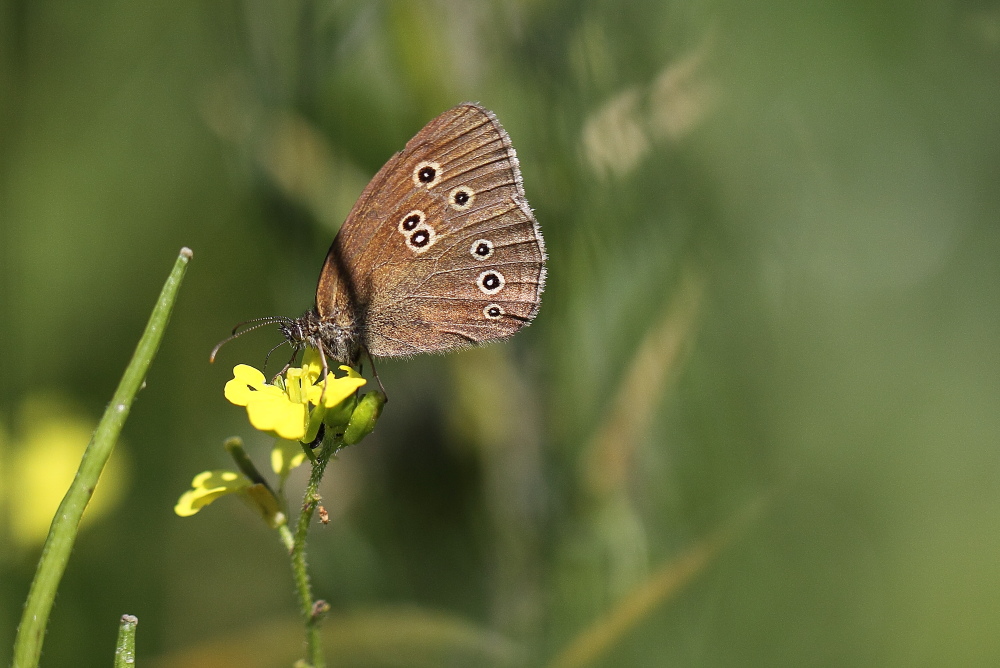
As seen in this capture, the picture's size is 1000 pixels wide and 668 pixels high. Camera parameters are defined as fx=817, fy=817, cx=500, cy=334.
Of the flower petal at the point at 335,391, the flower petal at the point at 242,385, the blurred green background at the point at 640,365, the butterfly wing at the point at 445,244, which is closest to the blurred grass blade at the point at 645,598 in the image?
the blurred green background at the point at 640,365

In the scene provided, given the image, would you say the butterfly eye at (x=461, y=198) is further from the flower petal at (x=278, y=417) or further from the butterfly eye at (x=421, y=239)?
the flower petal at (x=278, y=417)

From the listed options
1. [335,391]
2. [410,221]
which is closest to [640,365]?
[410,221]

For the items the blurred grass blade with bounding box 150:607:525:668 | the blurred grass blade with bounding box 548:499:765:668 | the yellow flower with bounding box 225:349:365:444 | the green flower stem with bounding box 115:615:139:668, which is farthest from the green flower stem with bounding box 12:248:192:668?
the blurred grass blade with bounding box 548:499:765:668

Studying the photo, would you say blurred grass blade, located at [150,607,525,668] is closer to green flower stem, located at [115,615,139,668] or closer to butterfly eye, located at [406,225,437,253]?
butterfly eye, located at [406,225,437,253]

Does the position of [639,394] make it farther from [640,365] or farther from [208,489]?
[208,489]

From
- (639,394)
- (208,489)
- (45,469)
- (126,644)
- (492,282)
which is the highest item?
(45,469)

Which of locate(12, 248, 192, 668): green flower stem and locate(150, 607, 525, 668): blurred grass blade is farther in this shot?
locate(150, 607, 525, 668): blurred grass blade
